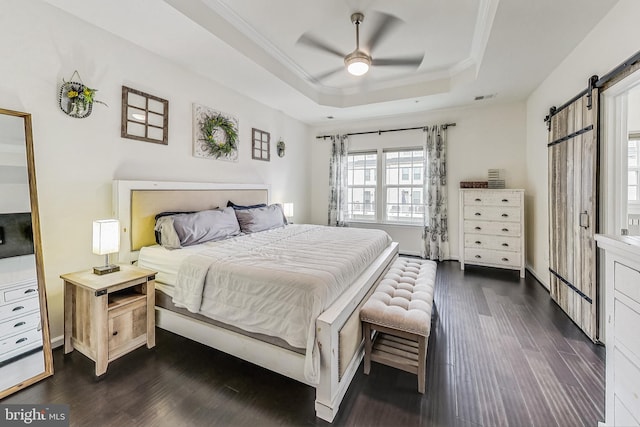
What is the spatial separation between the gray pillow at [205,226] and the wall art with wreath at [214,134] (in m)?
0.90

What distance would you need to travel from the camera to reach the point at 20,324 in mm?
1828

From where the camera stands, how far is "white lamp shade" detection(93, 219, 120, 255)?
6.92ft

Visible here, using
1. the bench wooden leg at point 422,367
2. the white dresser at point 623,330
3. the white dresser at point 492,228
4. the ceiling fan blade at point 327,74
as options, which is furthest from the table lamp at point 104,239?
the white dresser at point 492,228

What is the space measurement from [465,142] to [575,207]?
95.8 inches

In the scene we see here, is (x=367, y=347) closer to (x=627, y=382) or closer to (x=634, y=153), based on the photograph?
(x=627, y=382)

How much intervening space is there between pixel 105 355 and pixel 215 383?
83cm

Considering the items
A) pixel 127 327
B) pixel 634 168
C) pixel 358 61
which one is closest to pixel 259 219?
pixel 127 327

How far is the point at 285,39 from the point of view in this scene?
10.0 ft

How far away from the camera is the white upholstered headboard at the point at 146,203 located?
2518 millimetres

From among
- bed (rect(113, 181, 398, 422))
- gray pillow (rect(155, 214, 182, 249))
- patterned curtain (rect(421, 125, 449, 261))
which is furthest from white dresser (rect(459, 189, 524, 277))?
gray pillow (rect(155, 214, 182, 249))

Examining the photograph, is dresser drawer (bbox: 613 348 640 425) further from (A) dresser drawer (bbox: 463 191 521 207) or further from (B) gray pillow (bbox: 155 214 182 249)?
(A) dresser drawer (bbox: 463 191 521 207)

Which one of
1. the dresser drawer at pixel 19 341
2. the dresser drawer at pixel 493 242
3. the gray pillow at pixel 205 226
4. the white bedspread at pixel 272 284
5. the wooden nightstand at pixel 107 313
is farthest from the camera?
the dresser drawer at pixel 493 242

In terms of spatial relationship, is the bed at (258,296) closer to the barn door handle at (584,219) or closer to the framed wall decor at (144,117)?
the framed wall decor at (144,117)

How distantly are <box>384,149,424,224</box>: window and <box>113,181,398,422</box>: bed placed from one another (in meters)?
2.22
